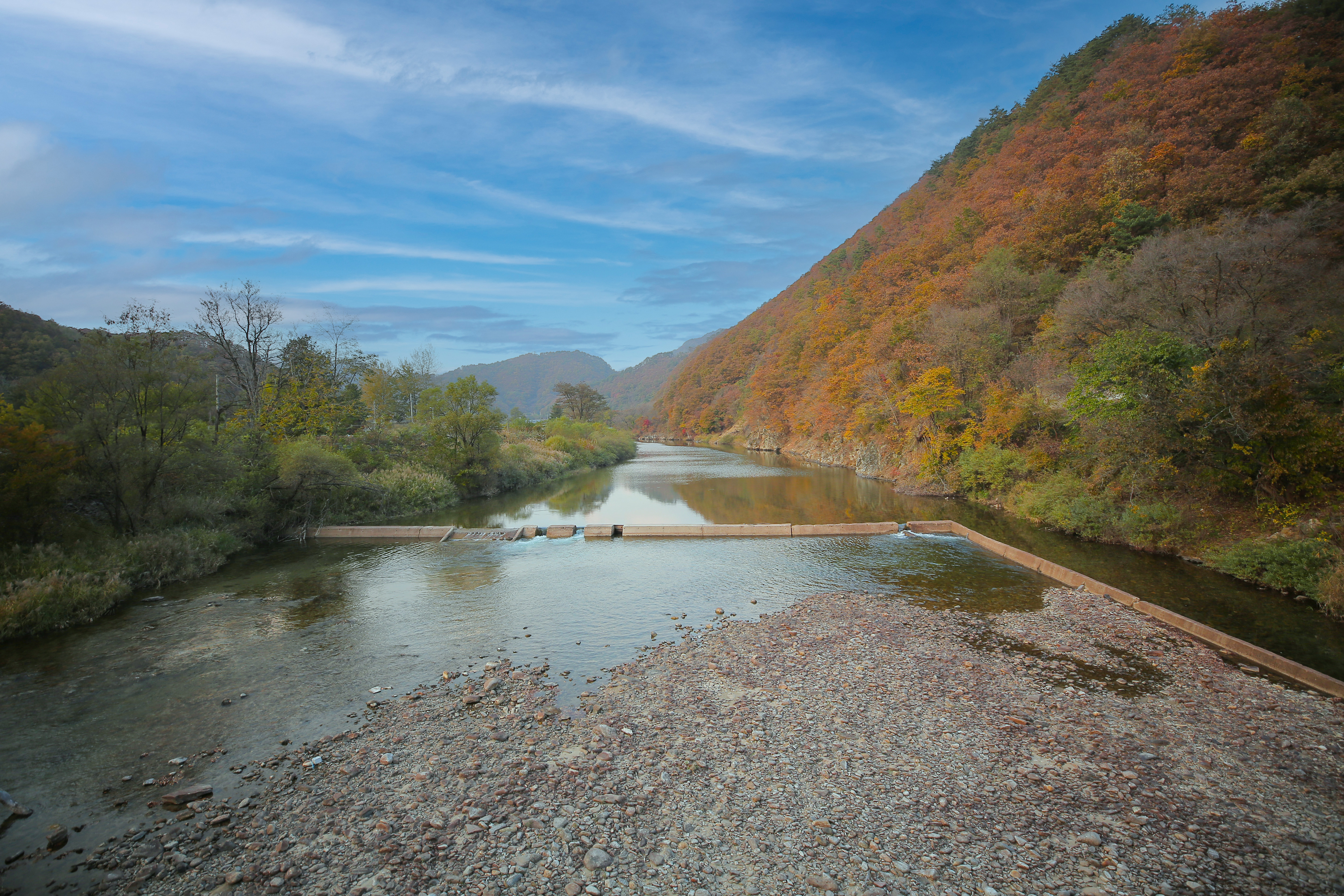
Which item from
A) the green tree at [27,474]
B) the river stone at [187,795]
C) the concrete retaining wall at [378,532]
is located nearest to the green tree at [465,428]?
the concrete retaining wall at [378,532]

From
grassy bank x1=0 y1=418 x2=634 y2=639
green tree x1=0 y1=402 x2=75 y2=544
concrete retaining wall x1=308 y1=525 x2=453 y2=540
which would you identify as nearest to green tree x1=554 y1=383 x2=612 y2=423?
grassy bank x1=0 y1=418 x2=634 y2=639

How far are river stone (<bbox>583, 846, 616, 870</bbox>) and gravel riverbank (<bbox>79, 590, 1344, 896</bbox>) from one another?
0.14 feet

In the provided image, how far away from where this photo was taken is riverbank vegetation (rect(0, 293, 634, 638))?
12084 millimetres

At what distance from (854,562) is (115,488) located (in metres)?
20.1

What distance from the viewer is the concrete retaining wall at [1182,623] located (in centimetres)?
820

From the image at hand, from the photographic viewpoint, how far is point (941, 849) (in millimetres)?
4926

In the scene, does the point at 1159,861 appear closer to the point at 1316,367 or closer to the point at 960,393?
the point at 1316,367

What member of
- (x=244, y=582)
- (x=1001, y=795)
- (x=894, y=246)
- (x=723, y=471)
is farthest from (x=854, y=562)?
(x=894, y=246)

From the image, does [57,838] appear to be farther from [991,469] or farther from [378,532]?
[991,469]

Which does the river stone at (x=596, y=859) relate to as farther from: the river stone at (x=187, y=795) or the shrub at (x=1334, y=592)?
the shrub at (x=1334, y=592)

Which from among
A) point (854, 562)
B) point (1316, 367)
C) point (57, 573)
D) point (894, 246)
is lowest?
point (854, 562)

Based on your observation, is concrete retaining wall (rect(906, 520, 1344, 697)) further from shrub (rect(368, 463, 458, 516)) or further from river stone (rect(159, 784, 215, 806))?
shrub (rect(368, 463, 458, 516))

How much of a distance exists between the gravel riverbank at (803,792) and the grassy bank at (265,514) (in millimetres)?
8835

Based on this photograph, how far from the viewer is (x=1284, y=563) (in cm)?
1207
